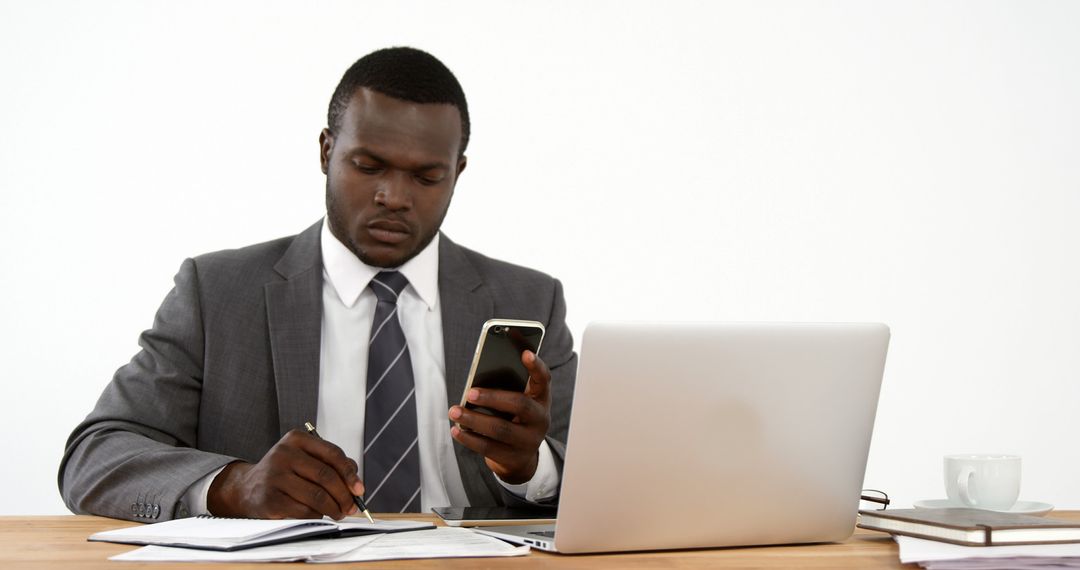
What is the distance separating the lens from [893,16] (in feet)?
13.0

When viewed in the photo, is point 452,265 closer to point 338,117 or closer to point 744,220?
point 338,117

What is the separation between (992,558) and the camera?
1.18 metres

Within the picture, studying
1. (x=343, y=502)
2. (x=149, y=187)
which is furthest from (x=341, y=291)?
(x=149, y=187)

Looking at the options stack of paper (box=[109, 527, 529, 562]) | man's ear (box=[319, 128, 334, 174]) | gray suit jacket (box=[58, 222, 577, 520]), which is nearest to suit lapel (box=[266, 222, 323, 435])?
gray suit jacket (box=[58, 222, 577, 520])

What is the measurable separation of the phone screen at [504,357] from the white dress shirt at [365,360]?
0.55 m

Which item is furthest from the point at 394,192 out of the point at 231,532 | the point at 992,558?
the point at 992,558

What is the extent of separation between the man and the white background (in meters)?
1.46

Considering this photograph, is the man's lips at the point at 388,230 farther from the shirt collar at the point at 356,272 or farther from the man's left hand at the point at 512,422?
the man's left hand at the point at 512,422

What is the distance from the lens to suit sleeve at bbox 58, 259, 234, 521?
1.58 m

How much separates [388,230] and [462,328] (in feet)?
0.84

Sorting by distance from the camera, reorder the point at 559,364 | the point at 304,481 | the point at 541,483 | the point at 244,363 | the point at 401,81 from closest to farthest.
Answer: the point at 304,481 → the point at 541,483 → the point at 244,363 → the point at 401,81 → the point at 559,364

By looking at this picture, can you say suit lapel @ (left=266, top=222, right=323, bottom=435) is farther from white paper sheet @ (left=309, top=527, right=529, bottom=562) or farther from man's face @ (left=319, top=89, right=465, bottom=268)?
white paper sheet @ (left=309, top=527, right=529, bottom=562)

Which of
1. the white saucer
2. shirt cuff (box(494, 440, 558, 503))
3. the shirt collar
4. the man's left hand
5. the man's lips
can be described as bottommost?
shirt cuff (box(494, 440, 558, 503))

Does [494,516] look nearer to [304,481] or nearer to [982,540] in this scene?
[304,481]
